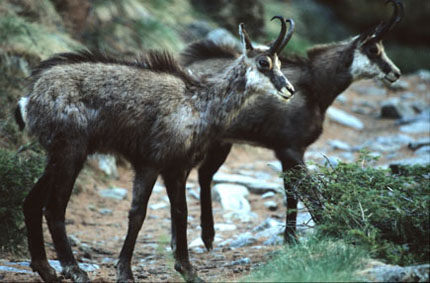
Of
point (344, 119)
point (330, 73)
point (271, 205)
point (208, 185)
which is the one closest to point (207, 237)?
point (208, 185)

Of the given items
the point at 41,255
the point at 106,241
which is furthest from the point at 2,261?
the point at 106,241

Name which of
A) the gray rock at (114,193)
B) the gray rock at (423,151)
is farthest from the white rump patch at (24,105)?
the gray rock at (423,151)

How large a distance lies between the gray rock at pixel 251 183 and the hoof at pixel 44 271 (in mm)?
4531

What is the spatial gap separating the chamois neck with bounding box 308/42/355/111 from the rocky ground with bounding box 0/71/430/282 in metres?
0.83

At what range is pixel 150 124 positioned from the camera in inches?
197

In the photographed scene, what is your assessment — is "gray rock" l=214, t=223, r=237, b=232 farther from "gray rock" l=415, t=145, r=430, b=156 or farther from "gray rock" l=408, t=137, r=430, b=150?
"gray rock" l=408, t=137, r=430, b=150

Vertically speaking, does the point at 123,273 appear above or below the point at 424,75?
below

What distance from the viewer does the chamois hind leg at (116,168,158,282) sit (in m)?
4.77

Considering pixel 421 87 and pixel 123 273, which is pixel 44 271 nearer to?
pixel 123 273

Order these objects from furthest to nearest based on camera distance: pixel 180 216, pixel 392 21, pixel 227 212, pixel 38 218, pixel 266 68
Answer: pixel 227 212
pixel 392 21
pixel 266 68
pixel 180 216
pixel 38 218

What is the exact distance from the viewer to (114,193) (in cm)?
852

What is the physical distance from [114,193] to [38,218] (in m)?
3.57

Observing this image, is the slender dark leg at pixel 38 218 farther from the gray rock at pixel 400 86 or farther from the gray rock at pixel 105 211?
the gray rock at pixel 400 86

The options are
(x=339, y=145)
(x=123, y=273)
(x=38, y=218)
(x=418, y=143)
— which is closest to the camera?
(x=123, y=273)
